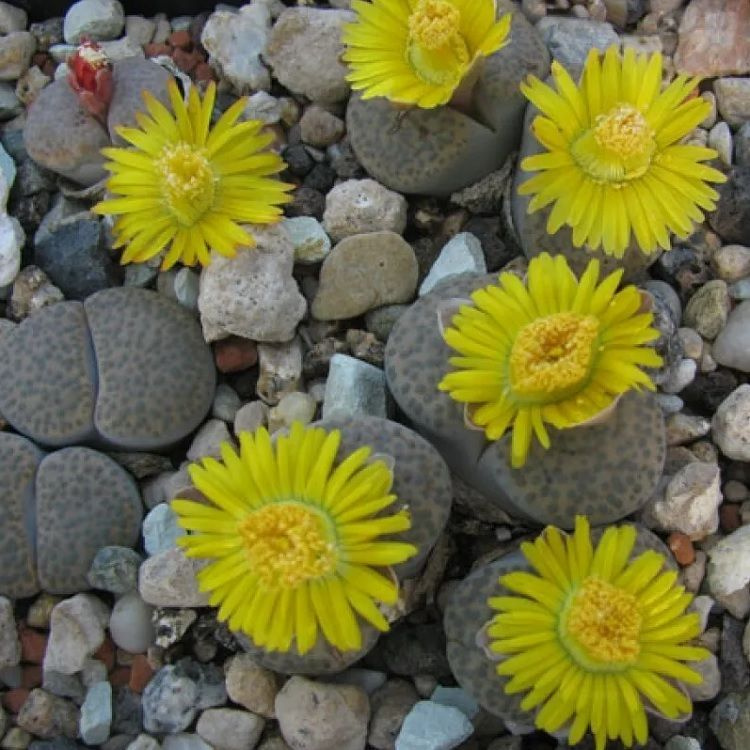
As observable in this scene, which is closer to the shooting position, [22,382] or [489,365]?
[489,365]

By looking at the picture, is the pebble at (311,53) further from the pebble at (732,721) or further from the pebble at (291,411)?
the pebble at (732,721)

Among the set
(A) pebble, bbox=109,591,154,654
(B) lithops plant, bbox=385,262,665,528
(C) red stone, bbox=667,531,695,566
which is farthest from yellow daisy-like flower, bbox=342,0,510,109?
(A) pebble, bbox=109,591,154,654

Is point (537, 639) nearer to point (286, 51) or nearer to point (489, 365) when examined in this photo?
point (489, 365)

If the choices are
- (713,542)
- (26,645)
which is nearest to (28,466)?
(26,645)

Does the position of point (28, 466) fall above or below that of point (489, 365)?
below

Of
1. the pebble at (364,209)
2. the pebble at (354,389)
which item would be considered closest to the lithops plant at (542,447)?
the pebble at (354,389)

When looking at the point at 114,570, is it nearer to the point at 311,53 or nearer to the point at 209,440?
the point at 209,440

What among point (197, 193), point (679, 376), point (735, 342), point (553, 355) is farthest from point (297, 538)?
point (735, 342)
